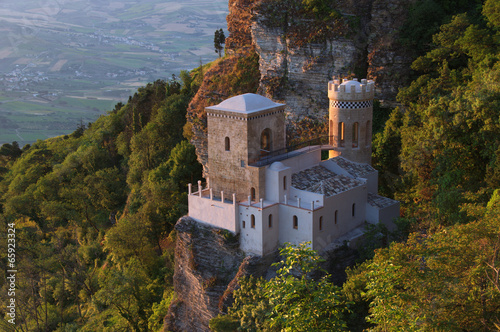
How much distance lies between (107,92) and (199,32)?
1505 centimetres

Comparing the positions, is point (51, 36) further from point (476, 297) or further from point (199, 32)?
point (476, 297)

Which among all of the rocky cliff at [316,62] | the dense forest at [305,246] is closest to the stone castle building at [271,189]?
the dense forest at [305,246]

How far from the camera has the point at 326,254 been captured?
2639cm

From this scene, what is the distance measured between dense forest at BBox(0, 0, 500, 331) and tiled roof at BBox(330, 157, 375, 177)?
8.03 ft

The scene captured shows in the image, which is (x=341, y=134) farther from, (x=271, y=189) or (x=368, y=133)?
(x=271, y=189)

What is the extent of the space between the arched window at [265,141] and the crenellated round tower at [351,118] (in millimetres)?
4296

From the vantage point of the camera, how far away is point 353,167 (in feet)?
98.5

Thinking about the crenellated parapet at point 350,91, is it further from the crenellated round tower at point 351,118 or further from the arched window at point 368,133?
the arched window at point 368,133

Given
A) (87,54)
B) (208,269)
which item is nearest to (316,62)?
(208,269)

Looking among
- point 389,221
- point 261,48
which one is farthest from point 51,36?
point 389,221

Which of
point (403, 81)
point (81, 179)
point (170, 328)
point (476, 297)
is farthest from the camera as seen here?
point (81, 179)

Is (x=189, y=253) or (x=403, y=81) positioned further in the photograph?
(x=403, y=81)

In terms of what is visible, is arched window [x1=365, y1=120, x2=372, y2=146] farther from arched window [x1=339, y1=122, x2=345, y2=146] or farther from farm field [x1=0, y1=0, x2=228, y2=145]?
farm field [x1=0, y1=0, x2=228, y2=145]

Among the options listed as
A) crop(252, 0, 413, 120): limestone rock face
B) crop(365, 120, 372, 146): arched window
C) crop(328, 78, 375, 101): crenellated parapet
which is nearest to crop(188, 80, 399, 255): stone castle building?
crop(365, 120, 372, 146): arched window
